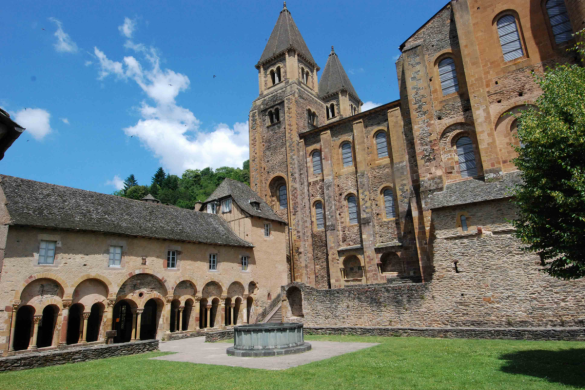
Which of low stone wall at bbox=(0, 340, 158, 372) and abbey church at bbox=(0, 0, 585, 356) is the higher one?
abbey church at bbox=(0, 0, 585, 356)

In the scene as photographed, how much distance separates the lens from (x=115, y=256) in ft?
67.4

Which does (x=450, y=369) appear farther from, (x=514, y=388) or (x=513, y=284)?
(x=513, y=284)

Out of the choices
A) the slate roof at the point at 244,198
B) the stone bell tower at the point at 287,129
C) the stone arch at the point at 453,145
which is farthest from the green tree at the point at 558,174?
the stone bell tower at the point at 287,129

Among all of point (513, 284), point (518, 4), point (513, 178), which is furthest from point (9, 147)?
point (518, 4)

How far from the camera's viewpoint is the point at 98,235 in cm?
1992

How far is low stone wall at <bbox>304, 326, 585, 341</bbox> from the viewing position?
43.8 ft

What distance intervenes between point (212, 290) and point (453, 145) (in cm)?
1836

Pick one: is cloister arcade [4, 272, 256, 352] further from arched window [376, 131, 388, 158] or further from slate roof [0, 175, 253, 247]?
arched window [376, 131, 388, 158]

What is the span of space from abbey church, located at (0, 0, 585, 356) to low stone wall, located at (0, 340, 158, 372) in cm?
426

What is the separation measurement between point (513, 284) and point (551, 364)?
283 inches

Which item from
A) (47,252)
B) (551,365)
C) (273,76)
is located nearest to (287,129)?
(273,76)

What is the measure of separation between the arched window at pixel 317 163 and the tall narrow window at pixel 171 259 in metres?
14.8

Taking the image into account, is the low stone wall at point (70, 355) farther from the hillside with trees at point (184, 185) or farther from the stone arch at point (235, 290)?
the hillside with trees at point (184, 185)

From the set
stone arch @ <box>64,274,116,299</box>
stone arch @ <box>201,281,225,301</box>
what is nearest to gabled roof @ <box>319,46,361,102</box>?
stone arch @ <box>201,281,225,301</box>
